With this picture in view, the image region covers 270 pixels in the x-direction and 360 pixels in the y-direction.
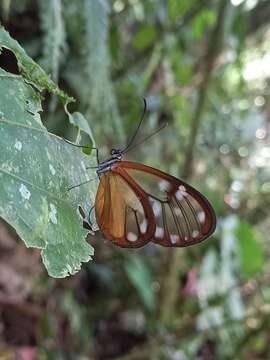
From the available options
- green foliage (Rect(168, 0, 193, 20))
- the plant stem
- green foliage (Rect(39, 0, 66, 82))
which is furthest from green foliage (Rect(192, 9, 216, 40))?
green foliage (Rect(39, 0, 66, 82))

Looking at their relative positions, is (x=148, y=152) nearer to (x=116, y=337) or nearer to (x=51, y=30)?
(x=116, y=337)

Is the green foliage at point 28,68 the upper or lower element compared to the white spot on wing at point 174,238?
upper

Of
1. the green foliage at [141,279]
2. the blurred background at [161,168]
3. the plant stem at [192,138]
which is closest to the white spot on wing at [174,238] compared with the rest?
the blurred background at [161,168]

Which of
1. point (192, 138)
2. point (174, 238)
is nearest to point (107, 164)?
point (174, 238)

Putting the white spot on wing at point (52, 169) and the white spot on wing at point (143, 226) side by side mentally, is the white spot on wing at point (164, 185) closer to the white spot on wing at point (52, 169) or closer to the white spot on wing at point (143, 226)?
the white spot on wing at point (143, 226)

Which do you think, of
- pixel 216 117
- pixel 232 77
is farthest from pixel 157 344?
pixel 232 77

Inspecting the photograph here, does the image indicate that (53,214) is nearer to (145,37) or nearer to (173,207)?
(173,207)
